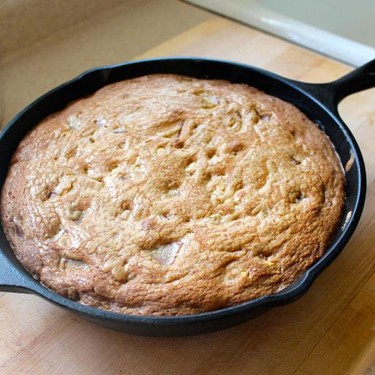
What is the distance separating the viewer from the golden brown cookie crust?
860 millimetres

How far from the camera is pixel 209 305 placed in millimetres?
824

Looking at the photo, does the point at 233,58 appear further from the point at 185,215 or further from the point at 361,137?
the point at 185,215

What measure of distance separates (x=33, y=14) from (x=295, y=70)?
864mm

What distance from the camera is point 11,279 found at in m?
0.80

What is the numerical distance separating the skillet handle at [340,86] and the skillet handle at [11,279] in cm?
71

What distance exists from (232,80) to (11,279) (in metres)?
0.72

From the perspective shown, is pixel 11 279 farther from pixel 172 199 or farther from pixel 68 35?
pixel 68 35

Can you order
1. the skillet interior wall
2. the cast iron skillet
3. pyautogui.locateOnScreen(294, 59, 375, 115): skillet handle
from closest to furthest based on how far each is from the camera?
the cast iron skillet → pyautogui.locateOnScreen(294, 59, 375, 115): skillet handle → the skillet interior wall

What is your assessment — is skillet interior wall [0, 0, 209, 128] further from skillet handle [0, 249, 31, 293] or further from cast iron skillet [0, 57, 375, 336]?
skillet handle [0, 249, 31, 293]

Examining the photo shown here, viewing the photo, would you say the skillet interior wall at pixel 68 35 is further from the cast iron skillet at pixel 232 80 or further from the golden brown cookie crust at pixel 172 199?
the golden brown cookie crust at pixel 172 199

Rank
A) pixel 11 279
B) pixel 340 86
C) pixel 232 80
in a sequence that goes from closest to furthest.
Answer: pixel 11 279 → pixel 340 86 → pixel 232 80

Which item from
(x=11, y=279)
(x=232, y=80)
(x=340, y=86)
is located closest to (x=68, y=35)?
(x=232, y=80)

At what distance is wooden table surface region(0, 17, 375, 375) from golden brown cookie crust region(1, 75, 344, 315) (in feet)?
0.37

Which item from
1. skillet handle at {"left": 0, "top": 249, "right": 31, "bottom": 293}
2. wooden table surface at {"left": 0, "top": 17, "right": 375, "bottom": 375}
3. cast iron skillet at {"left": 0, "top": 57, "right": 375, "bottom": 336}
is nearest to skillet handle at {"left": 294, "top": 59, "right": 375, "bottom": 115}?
cast iron skillet at {"left": 0, "top": 57, "right": 375, "bottom": 336}
